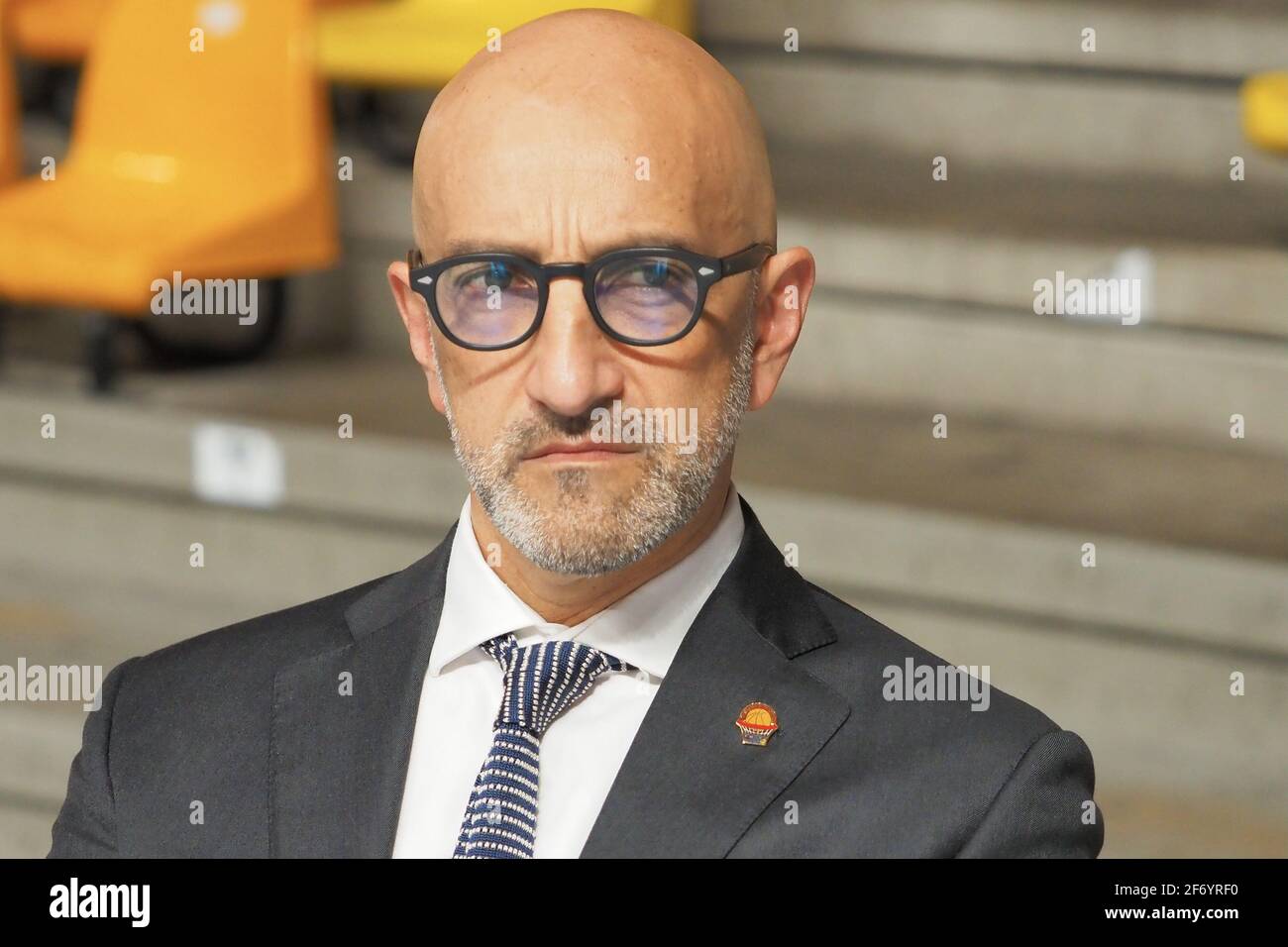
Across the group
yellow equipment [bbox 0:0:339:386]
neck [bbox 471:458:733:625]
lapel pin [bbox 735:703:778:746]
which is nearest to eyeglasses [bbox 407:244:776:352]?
neck [bbox 471:458:733:625]

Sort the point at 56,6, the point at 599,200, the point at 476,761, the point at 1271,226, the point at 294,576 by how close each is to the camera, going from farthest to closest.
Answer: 1. the point at 56,6
2. the point at 1271,226
3. the point at 294,576
4. the point at 476,761
5. the point at 599,200

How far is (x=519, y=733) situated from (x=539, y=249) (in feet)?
0.99

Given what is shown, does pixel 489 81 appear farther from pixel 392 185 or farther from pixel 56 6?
pixel 56 6

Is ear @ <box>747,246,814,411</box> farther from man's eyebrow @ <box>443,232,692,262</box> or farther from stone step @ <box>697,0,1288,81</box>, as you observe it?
stone step @ <box>697,0,1288,81</box>

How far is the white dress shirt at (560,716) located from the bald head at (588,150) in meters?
0.22

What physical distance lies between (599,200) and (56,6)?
328 cm

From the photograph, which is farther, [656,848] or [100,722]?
[100,722]

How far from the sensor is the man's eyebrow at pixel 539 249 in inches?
43.1

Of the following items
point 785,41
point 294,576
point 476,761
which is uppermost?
point 785,41

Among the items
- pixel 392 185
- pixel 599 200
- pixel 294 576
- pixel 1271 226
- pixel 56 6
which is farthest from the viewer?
pixel 56 6

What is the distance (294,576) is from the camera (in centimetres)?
315

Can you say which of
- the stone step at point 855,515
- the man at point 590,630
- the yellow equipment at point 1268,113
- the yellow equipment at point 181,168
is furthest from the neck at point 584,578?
the yellow equipment at point 181,168

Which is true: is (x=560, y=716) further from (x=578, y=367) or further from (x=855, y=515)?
(x=855, y=515)

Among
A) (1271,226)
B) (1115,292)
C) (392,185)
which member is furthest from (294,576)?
(1271,226)
